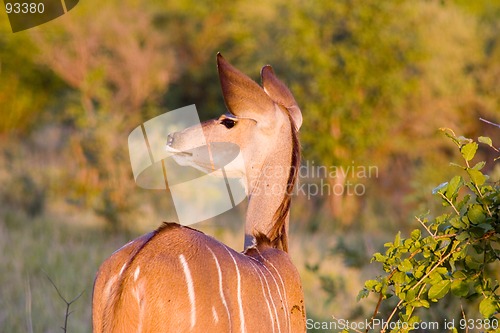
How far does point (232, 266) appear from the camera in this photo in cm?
313

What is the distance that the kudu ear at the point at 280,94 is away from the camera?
4.69 meters

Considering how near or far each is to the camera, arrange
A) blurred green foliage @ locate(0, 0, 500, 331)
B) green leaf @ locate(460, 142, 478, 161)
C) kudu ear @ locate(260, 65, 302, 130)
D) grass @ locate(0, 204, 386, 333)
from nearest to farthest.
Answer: green leaf @ locate(460, 142, 478, 161)
kudu ear @ locate(260, 65, 302, 130)
grass @ locate(0, 204, 386, 333)
blurred green foliage @ locate(0, 0, 500, 331)

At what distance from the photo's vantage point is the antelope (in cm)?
285

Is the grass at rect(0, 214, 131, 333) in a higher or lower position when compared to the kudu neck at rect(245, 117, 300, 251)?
lower

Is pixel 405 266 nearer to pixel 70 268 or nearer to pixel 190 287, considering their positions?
pixel 190 287

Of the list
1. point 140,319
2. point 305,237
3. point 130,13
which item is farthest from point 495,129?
point 140,319

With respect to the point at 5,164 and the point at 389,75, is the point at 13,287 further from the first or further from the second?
the point at 389,75

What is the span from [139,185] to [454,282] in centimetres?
721

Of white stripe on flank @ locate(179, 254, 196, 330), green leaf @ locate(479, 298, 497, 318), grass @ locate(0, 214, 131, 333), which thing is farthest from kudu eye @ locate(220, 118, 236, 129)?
white stripe on flank @ locate(179, 254, 196, 330)

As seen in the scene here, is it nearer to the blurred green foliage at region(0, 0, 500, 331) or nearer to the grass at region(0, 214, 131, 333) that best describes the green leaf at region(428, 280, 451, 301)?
the grass at region(0, 214, 131, 333)

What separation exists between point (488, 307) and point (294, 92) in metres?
9.57

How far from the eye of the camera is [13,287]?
6895 millimetres

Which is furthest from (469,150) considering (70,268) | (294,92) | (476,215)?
(294,92)

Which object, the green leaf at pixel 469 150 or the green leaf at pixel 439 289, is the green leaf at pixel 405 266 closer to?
the green leaf at pixel 439 289
